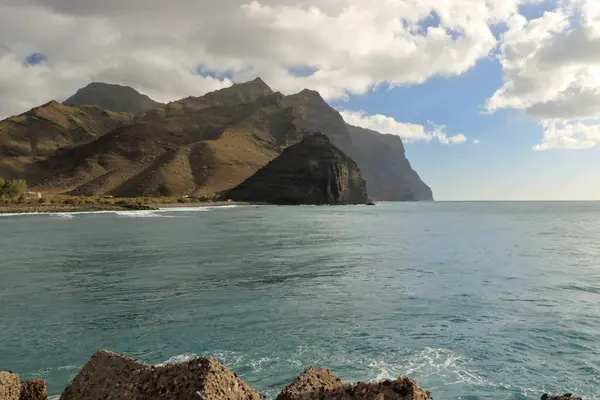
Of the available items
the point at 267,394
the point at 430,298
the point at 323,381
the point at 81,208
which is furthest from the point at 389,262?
the point at 81,208

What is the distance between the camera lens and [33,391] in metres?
8.91

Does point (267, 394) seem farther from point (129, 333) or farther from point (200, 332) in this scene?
point (129, 333)

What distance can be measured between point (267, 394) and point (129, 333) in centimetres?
757

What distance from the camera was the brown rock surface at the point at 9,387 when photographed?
815 cm

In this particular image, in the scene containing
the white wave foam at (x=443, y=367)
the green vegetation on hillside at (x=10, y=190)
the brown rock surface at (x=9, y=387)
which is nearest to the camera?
the brown rock surface at (x=9, y=387)

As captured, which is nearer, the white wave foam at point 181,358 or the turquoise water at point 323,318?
the turquoise water at point 323,318

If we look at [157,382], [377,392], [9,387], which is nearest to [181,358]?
[9,387]

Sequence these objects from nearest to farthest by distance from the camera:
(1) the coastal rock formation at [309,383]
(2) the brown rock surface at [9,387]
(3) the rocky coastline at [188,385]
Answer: (3) the rocky coastline at [188,385], (1) the coastal rock formation at [309,383], (2) the brown rock surface at [9,387]

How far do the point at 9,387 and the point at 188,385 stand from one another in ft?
14.9

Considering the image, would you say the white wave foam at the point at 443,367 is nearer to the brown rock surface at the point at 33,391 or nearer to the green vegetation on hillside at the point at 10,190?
the brown rock surface at the point at 33,391

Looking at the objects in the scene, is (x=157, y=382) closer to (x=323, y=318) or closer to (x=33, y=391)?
(x=33, y=391)

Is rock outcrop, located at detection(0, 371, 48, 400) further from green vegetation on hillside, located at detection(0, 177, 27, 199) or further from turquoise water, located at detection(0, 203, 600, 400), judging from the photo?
green vegetation on hillside, located at detection(0, 177, 27, 199)

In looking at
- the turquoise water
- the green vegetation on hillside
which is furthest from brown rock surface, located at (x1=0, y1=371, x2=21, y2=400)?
the green vegetation on hillside

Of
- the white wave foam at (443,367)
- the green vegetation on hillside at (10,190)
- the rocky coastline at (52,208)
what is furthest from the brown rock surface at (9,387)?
the green vegetation on hillside at (10,190)
